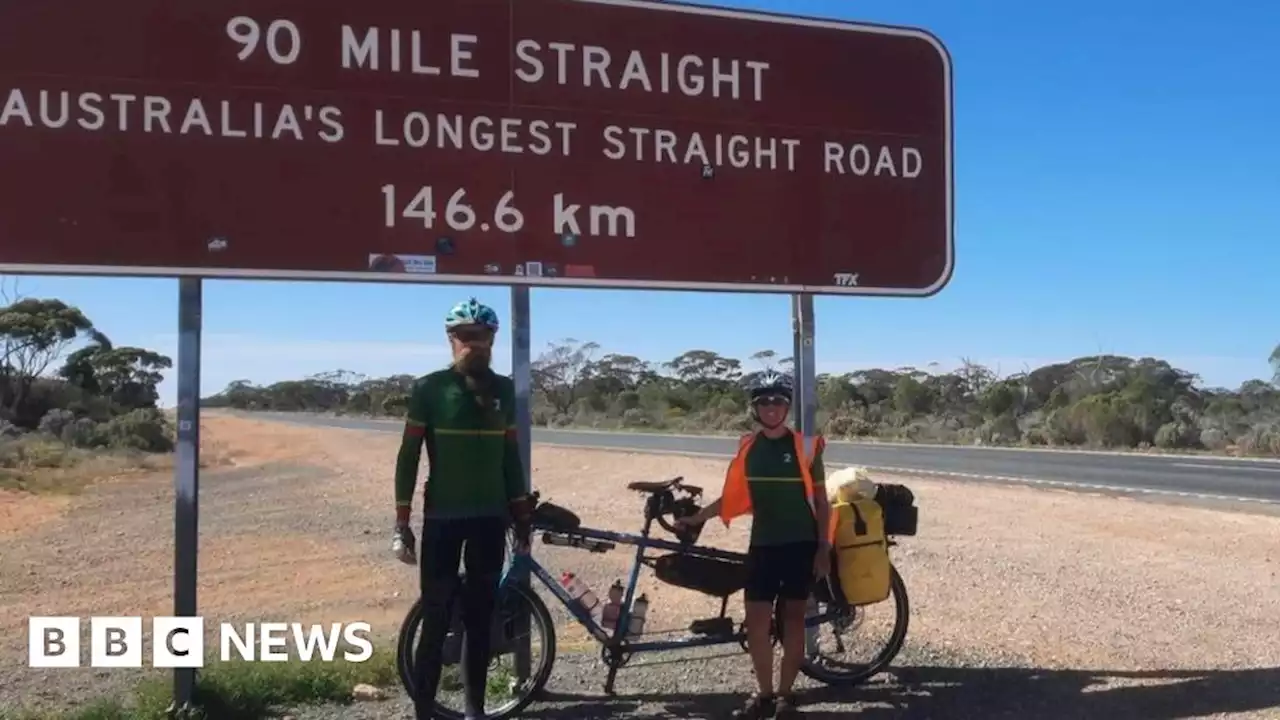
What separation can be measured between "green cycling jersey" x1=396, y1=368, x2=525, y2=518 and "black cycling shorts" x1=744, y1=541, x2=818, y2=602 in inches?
50.1

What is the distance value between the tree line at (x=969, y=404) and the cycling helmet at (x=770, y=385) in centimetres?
8

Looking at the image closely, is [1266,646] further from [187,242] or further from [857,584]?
[187,242]

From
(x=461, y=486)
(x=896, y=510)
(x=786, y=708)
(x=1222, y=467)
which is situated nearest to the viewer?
(x=461, y=486)

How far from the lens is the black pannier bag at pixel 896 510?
6047mm

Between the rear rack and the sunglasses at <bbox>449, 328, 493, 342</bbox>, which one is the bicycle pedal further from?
the sunglasses at <bbox>449, 328, 493, 342</bbox>

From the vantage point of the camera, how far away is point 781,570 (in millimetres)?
5305

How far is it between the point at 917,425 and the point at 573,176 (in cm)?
4124

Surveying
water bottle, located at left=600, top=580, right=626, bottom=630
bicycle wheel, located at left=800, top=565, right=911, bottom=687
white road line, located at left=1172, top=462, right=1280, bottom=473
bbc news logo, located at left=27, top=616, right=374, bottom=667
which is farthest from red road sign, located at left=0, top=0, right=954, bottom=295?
white road line, located at left=1172, top=462, right=1280, bottom=473

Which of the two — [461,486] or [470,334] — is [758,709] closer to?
[461,486]

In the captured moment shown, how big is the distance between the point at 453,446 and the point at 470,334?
48 centimetres

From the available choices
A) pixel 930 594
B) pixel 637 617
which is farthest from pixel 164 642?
pixel 930 594

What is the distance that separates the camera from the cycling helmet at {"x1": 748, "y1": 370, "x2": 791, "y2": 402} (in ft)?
17.3

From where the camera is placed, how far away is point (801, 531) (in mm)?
5262

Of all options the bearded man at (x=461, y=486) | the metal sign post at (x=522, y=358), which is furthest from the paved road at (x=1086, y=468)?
the bearded man at (x=461, y=486)
